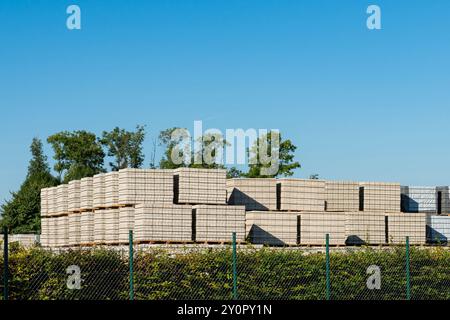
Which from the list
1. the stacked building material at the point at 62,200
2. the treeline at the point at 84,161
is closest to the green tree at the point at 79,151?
the treeline at the point at 84,161

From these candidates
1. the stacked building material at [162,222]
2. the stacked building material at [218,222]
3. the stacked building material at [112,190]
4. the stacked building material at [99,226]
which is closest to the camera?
the stacked building material at [162,222]

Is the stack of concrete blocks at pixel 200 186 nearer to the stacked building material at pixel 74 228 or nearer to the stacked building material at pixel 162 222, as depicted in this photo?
the stacked building material at pixel 162 222

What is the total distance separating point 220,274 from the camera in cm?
1911

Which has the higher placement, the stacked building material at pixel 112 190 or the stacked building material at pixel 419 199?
the stacked building material at pixel 112 190

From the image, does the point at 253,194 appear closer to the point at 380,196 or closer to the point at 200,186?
the point at 200,186

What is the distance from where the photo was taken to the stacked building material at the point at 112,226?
24.3m

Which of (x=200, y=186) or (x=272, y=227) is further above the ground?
(x=200, y=186)

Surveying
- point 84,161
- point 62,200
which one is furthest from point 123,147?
point 62,200

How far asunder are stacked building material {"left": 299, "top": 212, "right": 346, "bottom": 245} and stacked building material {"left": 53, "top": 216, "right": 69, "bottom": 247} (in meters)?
8.19

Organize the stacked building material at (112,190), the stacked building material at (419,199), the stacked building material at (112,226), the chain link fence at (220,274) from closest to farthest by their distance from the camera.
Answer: the chain link fence at (220,274), the stacked building material at (112,226), the stacked building material at (112,190), the stacked building material at (419,199)

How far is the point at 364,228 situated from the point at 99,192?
7.92m

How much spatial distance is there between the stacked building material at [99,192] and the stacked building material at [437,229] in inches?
406

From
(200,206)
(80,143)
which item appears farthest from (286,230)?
(80,143)

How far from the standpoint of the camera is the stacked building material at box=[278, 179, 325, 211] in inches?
1008
